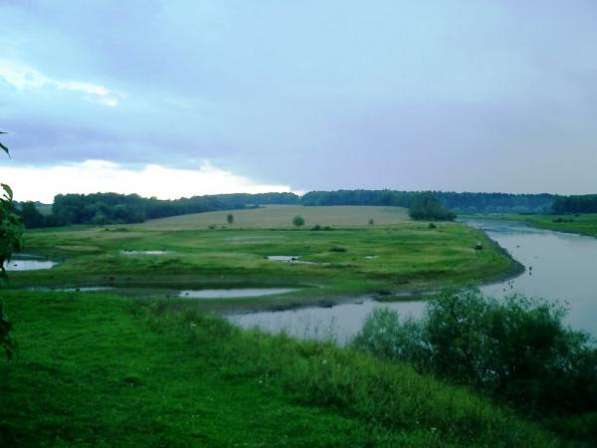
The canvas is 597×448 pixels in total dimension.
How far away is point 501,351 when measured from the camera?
736 inches

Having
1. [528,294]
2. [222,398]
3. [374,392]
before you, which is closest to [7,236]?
[222,398]

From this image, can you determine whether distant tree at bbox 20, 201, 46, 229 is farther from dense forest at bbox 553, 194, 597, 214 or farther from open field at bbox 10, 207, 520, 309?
dense forest at bbox 553, 194, 597, 214

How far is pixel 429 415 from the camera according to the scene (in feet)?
38.5

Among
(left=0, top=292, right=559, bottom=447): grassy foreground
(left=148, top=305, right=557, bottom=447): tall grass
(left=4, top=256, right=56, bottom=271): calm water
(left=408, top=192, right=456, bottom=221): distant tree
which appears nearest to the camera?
(left=0, top=292, right=559, bottom=447): grassy foreground

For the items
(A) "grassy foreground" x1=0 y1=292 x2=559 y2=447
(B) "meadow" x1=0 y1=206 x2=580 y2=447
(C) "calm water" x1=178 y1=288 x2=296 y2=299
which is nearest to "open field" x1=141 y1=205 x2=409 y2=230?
(C) "calm water" x1=178 y1=288 x2=296 y2=299

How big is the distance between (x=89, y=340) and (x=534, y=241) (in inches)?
3697

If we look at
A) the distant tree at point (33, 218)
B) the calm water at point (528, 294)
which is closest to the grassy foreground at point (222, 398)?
the calm water at point (528, 294)

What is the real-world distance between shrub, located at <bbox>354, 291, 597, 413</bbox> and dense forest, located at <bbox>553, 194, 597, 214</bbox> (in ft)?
629

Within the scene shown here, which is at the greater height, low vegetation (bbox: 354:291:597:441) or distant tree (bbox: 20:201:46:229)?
distant tree (bbox: 20:201:46:229)

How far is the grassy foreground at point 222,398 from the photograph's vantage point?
9.72 meters

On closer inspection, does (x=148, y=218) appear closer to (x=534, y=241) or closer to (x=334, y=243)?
(x=334, y=243)

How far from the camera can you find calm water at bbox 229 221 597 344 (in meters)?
29.4

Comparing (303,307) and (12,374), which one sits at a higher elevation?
(12,374)

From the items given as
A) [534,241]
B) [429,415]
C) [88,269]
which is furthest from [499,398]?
[534,241]
